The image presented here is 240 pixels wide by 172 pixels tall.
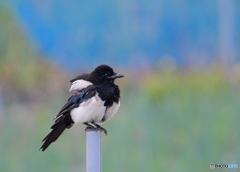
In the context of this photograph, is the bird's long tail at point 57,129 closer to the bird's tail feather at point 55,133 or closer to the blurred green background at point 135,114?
the bird's tail feather at point 55,133

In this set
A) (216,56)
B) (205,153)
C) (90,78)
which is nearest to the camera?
(90,78)

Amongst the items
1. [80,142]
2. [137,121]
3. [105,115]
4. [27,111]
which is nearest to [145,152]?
[137,121]

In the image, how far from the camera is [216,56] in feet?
13.2

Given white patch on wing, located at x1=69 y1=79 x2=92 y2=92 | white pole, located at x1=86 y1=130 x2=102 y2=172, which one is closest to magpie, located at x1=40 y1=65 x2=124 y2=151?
white patch on wing, located at x1=69 y1=79 x2=92 y2=92

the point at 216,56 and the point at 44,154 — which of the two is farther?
the point at 216,56

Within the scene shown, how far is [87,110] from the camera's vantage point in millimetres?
2133

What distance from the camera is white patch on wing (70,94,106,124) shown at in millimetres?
2125

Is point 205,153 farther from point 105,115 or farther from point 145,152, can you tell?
point 105,115

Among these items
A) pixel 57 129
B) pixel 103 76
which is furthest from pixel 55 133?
pixel 103 76

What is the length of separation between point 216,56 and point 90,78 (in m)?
2.08

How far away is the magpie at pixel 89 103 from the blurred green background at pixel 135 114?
26.2 inches

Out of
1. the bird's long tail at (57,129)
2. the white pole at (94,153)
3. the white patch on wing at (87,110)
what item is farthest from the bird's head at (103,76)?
the white pole at (94,153)

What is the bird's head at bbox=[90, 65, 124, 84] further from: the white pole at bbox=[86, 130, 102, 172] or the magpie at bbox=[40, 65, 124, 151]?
the white pole at bbox=[86, 130, 102, 172]

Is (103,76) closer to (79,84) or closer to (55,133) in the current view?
(79,84)
